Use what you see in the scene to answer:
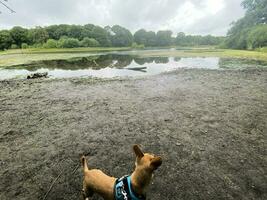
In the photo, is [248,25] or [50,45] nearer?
[248,25]

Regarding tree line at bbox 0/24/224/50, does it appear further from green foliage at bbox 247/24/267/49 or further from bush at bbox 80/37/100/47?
green foliage at bbox 247/24/267/49

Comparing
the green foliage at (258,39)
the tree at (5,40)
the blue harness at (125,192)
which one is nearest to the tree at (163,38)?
the tree at (5,40)

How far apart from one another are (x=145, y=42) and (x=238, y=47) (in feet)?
294

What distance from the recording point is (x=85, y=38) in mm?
95875

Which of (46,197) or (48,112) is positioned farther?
(48,112)

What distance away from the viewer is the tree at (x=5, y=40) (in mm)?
90150

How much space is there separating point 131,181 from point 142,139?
299cm

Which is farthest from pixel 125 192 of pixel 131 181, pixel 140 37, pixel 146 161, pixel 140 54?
pixel 140 37

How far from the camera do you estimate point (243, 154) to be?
4844 millimetres

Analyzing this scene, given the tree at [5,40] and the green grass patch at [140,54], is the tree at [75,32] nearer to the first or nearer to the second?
the tree at [5,40]

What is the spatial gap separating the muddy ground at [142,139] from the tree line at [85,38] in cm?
8680

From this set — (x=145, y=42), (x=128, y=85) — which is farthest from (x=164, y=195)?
(x=145, y=42)

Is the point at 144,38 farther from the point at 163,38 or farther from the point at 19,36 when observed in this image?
the point at 19,36

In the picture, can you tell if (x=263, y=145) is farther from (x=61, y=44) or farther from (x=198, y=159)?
(x=61, y=44)
